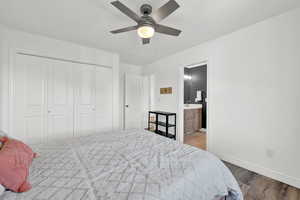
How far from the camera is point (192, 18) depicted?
1.94m

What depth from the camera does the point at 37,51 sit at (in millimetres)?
2500

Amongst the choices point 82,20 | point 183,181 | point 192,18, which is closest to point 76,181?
point 183,181

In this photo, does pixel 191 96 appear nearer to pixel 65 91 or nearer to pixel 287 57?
pixel 287 57

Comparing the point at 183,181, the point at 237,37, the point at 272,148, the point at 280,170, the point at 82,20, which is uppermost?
the point at 82,20

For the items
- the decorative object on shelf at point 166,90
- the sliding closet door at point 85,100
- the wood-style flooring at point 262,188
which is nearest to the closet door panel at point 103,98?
the sliding closet door at point 85,100

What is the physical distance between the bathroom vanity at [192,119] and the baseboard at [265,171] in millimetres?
1637

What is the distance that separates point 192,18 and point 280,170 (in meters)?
2.56

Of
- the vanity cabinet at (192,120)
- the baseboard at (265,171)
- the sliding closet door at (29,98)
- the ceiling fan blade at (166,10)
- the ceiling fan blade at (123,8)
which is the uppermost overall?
the ceiling fan blade at (166,10)

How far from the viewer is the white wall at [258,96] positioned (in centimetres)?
175

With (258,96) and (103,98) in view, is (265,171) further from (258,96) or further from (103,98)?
(103,98)

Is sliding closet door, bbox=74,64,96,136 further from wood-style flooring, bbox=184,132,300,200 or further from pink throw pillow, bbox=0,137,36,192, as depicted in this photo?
wood-style flooring, bbox=184,132,300,200

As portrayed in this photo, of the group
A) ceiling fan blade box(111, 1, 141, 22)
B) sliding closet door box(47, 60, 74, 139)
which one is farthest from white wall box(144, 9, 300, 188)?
sliding closet door box(47, 60, 74, 139)

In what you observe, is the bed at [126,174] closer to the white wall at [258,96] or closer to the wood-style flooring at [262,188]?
the wood-style flooring at [262,188]

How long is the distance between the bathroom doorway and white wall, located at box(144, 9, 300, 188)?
1.44m
